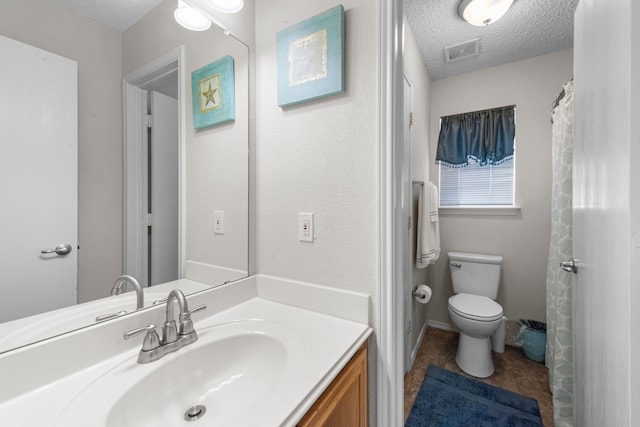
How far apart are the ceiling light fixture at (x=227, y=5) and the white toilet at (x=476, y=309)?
Result: 215 cm

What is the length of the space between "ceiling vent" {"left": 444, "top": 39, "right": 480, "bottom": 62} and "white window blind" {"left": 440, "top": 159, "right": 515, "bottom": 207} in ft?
2.86

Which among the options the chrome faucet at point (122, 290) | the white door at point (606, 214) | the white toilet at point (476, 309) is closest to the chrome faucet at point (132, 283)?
the chrome faucet at point (122, 290)

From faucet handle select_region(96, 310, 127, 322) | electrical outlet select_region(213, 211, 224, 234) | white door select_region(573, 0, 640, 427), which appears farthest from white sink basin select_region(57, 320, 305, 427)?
white door select_region(573, 0, 640, 427)

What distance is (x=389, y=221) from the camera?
839mm

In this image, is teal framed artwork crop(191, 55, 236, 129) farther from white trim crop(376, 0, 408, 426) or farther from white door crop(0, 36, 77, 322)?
white trim crop(376, 0, 408, 426)

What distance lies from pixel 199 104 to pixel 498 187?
2.41m

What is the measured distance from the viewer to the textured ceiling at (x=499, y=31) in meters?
1.53

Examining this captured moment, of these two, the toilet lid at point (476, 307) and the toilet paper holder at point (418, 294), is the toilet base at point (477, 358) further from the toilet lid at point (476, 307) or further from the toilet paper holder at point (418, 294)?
the toilet paper holder at point (418, 294)

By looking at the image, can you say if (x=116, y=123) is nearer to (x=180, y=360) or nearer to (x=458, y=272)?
(x=180, y=360)

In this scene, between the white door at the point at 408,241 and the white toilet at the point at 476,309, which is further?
the white toilet at the point at 476,309

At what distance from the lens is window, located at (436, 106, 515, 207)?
7.14 ft

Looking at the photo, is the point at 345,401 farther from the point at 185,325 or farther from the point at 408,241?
the point at 408,241

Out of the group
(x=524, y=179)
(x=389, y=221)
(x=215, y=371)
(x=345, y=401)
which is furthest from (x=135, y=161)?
(x=524, y=179)

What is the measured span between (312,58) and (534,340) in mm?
2461
